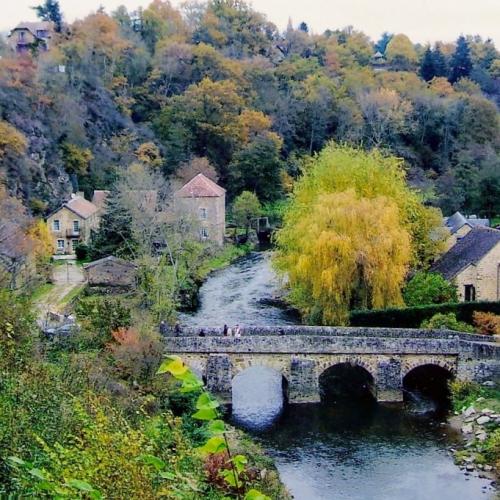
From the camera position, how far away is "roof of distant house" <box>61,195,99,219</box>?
6069 cm

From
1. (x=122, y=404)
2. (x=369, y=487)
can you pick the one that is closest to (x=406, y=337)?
(x=369, y=487)

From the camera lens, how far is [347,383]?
3534 centimetres

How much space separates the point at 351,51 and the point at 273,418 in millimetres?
94437

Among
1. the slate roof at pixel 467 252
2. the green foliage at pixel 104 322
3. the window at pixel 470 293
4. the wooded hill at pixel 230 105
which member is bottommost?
the window at pixel 470 293

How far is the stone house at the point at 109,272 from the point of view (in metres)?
49.9

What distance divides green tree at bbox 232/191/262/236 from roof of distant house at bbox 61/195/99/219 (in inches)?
501

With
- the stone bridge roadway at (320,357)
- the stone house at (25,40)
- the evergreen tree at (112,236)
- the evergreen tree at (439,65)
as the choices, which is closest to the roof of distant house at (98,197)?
the evergreen tree at (112,236)

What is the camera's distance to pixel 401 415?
31.5 m

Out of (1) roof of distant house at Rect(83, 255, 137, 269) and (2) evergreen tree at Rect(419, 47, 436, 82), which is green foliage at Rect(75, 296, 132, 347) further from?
(2) evergreen tree at Rect(419, 47, 436, 82)

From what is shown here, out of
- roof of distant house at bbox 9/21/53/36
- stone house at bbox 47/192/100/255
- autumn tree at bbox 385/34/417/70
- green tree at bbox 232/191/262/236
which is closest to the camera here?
stone house at bbox 47/192/100/255

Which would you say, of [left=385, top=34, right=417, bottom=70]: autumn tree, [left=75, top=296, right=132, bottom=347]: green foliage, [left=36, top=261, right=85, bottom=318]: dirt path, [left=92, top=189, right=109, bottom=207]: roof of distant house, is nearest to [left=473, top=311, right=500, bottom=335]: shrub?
[left=75, top=296, right=132, bottom=347]: green foliage

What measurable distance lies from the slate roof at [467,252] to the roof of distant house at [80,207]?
93.4 ft

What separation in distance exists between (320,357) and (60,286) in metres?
21.9

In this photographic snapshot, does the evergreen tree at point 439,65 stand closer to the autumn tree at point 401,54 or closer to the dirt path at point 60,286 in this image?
the autumn tree at point 401,54
